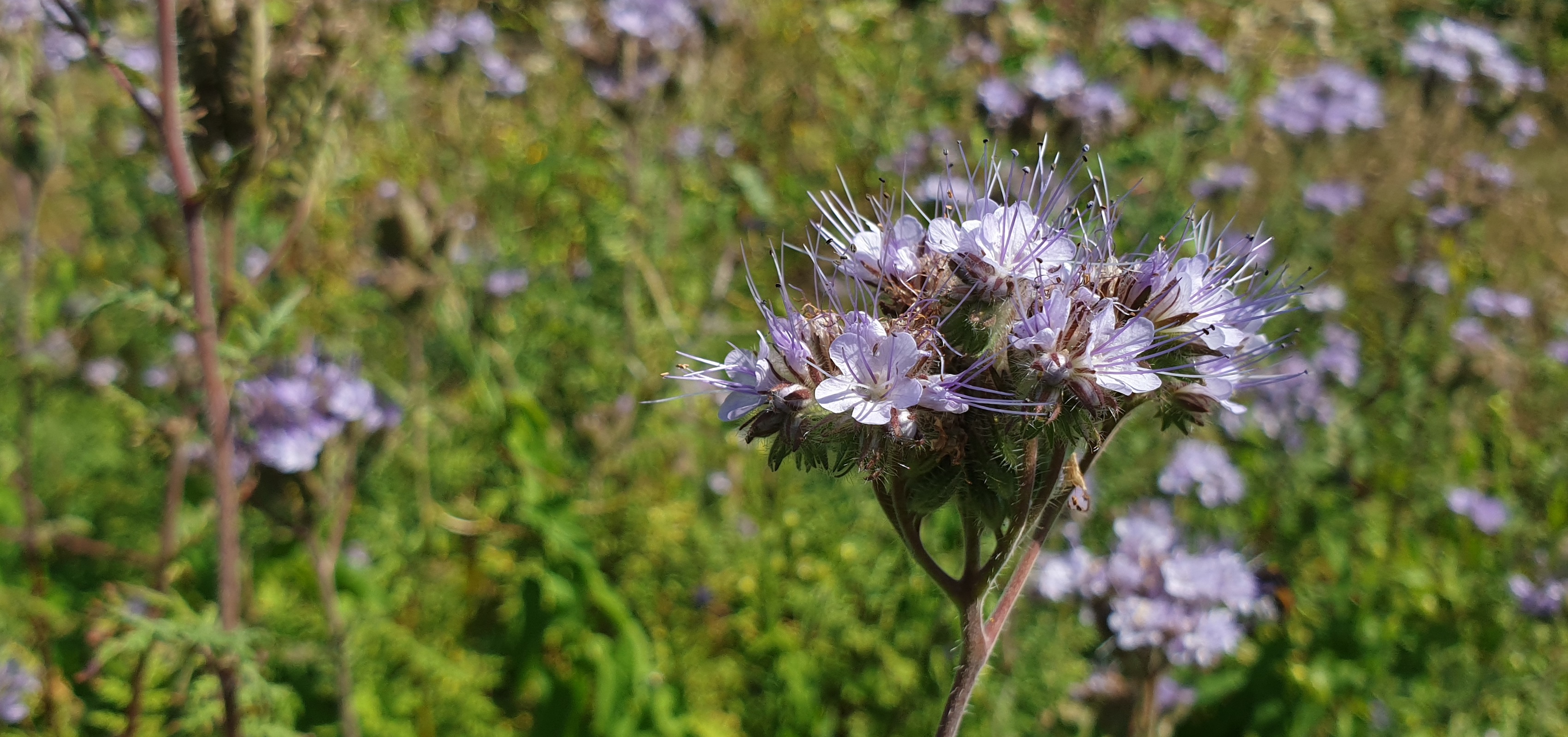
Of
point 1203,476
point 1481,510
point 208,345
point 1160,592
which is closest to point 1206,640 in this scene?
point 1160,592

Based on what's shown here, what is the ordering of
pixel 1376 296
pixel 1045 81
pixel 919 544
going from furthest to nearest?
pixel 1376 296 → pixel 1045 81 → pixel 919 544

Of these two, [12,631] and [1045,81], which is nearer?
[12,631]

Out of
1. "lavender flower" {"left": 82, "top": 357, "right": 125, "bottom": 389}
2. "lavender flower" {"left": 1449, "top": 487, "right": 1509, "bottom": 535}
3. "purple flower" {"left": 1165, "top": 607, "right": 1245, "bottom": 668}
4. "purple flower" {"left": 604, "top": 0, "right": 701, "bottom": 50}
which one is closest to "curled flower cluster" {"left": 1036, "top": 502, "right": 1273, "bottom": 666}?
"purple flower" {"left": 1165, "top": 607, "right": 1245, "bottom": 668}

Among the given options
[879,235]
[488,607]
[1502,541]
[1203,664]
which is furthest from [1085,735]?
[1502,541]

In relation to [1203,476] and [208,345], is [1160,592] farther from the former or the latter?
[208,345]

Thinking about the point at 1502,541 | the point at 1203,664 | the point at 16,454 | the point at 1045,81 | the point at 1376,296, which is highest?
the point at 1045,81

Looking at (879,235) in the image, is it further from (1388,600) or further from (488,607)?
(1388,600)
